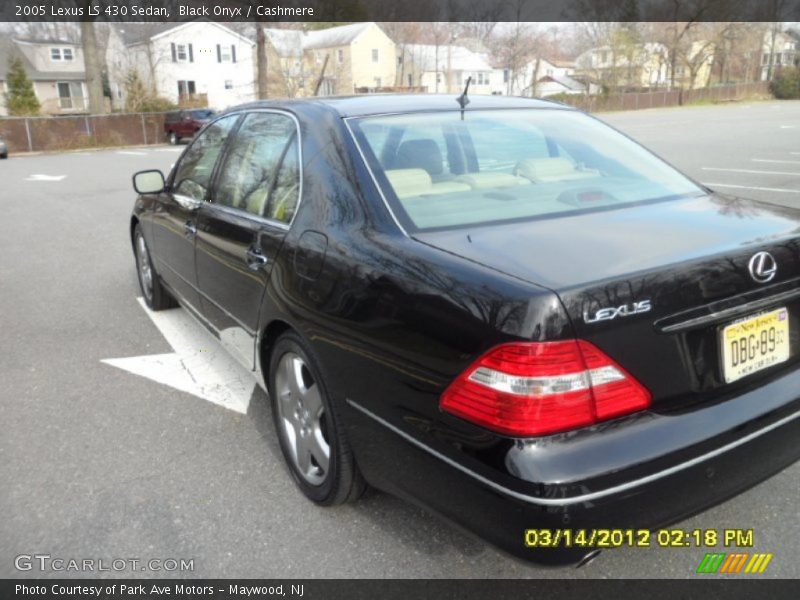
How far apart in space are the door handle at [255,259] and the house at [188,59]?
57336 millimetres

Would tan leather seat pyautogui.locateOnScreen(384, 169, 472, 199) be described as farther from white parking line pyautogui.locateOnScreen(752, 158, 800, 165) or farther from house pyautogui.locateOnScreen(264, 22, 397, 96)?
house pyautogui.locateOnScreen(264, 22, 397, 96)

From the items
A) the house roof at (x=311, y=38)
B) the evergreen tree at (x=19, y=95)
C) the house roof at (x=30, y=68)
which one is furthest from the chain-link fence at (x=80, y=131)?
the house roof at (x=30, y=68)

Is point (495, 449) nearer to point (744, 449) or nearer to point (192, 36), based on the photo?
point (744, 449)

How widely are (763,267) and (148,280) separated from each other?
4664 mm

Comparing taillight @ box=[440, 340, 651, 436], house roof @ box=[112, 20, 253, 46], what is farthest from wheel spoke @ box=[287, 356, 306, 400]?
house roof @ box=[112, 20, 253, 46]

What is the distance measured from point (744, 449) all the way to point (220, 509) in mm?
2008

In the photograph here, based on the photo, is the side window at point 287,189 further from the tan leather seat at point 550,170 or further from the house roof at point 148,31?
the house roof at point 148,31

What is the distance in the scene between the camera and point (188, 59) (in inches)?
2304

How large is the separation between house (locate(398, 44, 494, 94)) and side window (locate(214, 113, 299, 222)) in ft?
246

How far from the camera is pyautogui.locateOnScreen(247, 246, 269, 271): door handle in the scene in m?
2.99

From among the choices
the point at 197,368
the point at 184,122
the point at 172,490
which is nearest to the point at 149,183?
the point at 197,368

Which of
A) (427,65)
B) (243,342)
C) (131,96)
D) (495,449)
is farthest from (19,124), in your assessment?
(427,65)

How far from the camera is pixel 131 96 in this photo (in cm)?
3678

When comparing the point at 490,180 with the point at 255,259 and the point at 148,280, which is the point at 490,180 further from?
the point at 148,280
